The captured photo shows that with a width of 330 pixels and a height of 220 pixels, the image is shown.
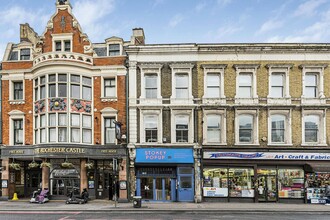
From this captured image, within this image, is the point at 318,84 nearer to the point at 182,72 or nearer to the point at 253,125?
the point at 253,125

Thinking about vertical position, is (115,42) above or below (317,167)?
above

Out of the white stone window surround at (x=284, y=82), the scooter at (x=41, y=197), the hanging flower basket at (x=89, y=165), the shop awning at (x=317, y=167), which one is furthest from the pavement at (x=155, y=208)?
the white stone window surround at (x=284, y=82)

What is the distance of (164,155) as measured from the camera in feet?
75.9

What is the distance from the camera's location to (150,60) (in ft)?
79.0

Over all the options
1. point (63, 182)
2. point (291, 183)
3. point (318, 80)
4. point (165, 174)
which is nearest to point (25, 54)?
point (63, 182)

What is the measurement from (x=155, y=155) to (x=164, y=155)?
0.70m

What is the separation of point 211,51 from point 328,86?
9.44 meters

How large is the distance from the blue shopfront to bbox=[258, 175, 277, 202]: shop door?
520 cm

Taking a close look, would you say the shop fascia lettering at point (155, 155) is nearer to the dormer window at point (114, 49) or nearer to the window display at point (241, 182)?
the window display at point (241, 182)

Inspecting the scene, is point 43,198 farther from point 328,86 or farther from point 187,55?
point 328,86

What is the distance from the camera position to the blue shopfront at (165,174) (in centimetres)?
2308

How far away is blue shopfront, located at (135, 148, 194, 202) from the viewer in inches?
909

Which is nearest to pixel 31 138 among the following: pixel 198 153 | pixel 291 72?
pixel 198 153

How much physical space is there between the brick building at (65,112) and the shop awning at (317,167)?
541 inches
